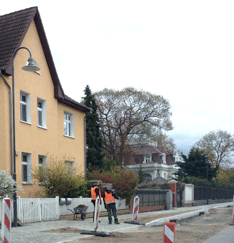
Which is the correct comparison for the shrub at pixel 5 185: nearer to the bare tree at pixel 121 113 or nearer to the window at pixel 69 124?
the window at pixel 69 124

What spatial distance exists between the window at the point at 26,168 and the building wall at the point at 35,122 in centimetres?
21

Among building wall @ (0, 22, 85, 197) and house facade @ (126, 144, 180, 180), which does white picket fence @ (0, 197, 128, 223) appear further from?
house facade @ (126, 144, 180, 180)

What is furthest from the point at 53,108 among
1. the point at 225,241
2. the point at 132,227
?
the point at 225,241

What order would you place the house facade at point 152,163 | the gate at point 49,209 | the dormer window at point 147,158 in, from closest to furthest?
the gate at point 49,209 < the house facade at point 152,163 < the dormer window at point 147,158

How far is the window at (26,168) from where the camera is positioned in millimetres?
20188

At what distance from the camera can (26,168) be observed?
20.5m

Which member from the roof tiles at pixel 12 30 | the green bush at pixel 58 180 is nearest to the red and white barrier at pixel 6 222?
the green bush at pixel 58 180

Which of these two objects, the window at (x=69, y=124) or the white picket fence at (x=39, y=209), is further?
the window at (x=69, y=124)

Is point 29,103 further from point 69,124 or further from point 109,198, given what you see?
point 109,198

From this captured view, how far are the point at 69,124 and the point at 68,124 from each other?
0.13 meters

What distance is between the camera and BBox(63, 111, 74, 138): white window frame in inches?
1003

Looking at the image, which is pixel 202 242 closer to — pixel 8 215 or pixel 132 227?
pixel 132 227

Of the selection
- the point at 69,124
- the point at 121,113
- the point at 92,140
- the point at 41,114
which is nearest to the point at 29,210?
the point at 41,114

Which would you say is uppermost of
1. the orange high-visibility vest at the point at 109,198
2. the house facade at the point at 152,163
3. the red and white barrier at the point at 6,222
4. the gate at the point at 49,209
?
the red and white barrier at the point at 6,222
